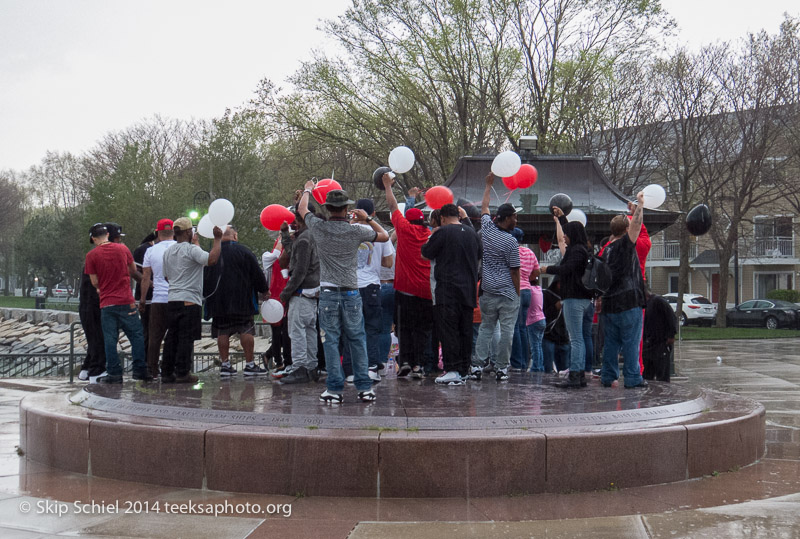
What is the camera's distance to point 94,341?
9.84 metres

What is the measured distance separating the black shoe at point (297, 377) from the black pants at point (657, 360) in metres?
4.22

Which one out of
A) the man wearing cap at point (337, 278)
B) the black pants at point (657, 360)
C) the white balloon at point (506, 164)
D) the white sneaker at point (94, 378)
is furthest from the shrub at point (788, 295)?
the man wearing cap at point (337, 278)

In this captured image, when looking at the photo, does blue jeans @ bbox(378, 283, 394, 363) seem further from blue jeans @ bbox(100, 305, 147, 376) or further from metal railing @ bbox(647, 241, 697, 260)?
metal railing @ bbox(647, 241, 697, 260)

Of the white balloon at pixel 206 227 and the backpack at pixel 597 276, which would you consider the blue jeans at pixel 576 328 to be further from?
the white balloon at pixel 206 227

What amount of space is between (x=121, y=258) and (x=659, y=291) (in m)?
54.8

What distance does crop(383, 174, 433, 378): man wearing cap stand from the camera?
9.29 meters

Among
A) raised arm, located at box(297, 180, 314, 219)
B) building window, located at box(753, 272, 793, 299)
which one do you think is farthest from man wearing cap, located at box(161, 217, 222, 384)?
building window, located at box(753, 272, 793, 299)

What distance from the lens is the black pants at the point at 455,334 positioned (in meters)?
8.54

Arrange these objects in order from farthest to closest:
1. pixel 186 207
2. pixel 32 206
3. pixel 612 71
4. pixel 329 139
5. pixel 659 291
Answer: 1. pixel 32 206
2. pixel 659 291
3. pixel 186 207
4. pixel 329 139
5. pixel 612 71

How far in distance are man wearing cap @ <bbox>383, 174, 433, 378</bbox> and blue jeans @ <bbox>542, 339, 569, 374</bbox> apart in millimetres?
2511

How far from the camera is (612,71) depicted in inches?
1130

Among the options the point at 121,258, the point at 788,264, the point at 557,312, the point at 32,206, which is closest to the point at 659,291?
the point at 788,264

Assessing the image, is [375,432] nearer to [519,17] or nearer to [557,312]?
[557,312]

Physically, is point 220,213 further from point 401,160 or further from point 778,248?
point 778,248
